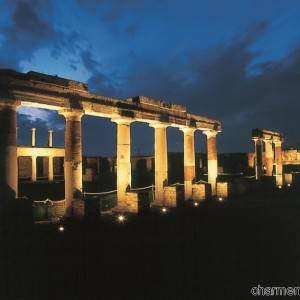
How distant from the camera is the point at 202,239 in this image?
9070 millimetres

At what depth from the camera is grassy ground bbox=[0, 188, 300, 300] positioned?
220 inches

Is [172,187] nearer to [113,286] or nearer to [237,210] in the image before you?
[237,210]

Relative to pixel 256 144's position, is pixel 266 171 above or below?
below

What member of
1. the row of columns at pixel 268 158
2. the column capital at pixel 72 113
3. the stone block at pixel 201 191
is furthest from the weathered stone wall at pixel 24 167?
the row of columns at pixel 268 158

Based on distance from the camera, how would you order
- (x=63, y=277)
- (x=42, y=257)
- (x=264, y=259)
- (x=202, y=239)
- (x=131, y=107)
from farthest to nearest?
(x=131, y=107) → (x=202, y=239) → (x=42, y=257) → (x=264, y=259) → (x=63, y=277)

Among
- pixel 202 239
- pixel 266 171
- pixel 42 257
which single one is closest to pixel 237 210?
pixel 202 239

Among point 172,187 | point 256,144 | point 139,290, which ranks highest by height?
point 256,144

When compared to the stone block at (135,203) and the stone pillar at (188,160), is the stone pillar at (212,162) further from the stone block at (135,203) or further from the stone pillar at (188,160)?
the stone block at (135,203)

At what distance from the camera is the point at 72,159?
12000 millimetres

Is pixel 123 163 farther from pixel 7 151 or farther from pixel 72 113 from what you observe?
pixel 7 151

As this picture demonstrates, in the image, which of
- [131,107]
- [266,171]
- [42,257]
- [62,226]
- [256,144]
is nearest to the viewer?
[42,257]

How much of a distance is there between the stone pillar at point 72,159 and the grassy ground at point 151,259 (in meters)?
1.41

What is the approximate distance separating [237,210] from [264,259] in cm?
762

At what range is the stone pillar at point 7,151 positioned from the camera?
9812 millimetres
